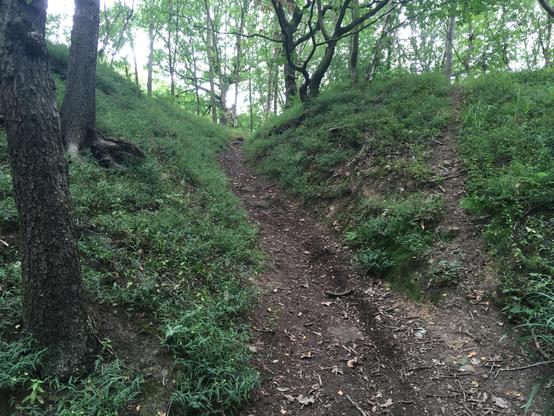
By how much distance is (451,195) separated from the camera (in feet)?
20.9

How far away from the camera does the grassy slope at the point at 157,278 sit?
3.18 metres

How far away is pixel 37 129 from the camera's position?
9.74ft

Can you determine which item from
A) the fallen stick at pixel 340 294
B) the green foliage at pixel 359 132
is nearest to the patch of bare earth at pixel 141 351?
the fallen stick at pixel 340 294

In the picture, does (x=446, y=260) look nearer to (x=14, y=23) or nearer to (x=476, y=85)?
(x=14, y=23)

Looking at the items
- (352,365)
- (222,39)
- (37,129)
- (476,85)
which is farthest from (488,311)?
(222,39)

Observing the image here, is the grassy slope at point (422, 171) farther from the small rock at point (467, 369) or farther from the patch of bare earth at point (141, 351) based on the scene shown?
the patch of bare earth at point (141, 351)

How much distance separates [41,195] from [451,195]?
630 cm

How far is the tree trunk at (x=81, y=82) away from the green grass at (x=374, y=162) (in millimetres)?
5377

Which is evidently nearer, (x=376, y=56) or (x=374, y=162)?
(x=374, y=162)

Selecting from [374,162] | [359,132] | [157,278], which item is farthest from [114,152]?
[359,132]

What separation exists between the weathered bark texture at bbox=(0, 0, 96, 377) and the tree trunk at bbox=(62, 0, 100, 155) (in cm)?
454

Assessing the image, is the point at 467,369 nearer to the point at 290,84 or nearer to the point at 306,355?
the point at 306,355

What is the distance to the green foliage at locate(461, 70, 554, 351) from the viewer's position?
4.18 meters

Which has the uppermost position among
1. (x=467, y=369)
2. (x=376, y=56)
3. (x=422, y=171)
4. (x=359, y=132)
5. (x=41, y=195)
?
(x=376, y=56)
